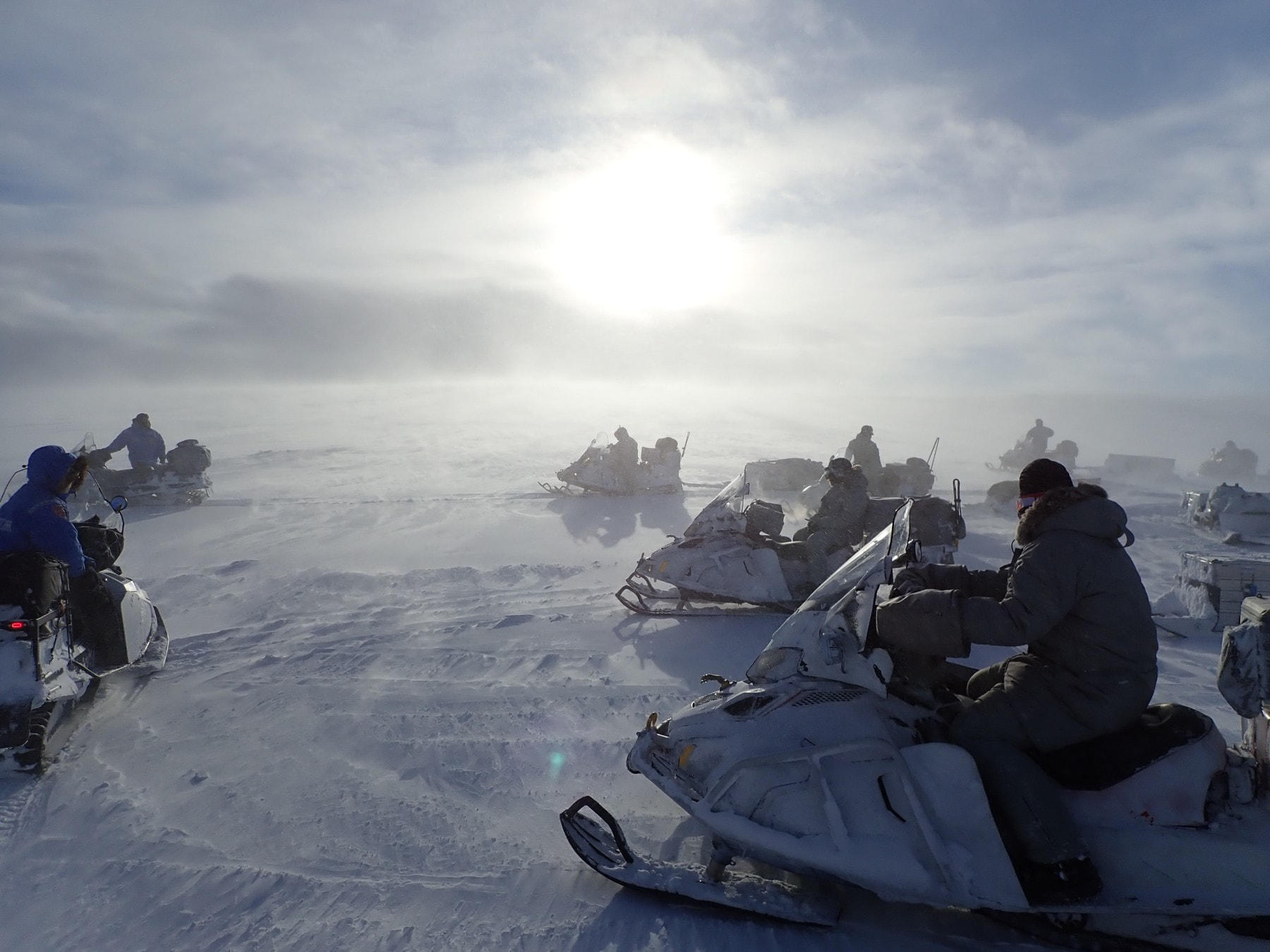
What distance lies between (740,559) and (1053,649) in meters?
4.70

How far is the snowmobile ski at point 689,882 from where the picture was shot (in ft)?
10.2

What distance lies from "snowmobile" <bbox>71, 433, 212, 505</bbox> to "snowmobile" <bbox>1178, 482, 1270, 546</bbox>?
18.4 meters

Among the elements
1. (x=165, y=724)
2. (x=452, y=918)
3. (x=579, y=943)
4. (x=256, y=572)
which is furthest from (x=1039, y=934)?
(x=256, y=572)

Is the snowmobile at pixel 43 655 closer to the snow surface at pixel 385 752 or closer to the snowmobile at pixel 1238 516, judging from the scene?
the snow surface at pixel 385 752

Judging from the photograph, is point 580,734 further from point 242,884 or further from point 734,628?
point 734,628

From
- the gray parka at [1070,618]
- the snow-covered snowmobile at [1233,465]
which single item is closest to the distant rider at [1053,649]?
the gray parka at [1070,618]

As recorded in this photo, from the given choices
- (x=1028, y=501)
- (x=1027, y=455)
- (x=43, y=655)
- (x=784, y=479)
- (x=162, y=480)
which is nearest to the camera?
(x=1028, y=501)

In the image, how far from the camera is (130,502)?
1354 cm

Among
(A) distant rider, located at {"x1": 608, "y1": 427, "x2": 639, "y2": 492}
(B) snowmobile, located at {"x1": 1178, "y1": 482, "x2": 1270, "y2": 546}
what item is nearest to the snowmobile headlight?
(A) distant rider, located at {"x1": 608, "y1": 427, "x2": 639, "y2": 492}

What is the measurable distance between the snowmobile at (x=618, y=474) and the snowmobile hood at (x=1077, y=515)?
11.8 metres

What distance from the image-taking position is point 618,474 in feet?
50.4

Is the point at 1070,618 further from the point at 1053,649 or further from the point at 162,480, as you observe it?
the point at 162,480

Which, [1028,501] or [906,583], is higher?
[1028,501]

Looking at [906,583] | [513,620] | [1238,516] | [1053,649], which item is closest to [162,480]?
[513,620]
